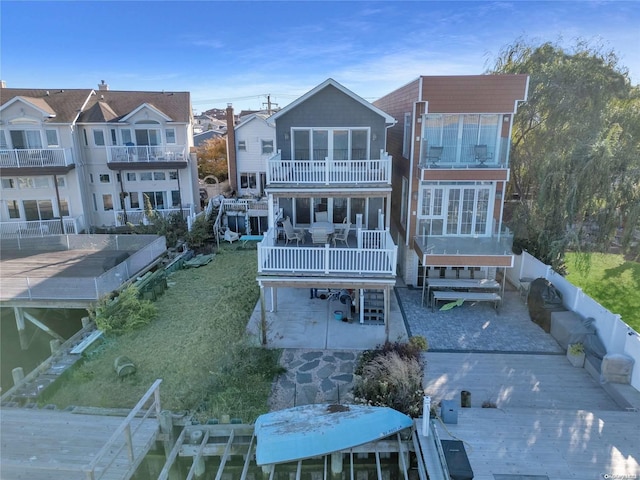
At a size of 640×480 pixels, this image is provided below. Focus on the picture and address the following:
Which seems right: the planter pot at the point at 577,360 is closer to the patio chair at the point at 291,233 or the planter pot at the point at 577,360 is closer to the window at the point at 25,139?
the patio chair at the point at 291,233

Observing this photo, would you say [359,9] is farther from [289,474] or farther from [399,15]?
[289,474]

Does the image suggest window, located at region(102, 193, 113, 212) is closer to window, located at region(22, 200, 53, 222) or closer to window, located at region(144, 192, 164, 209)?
window, located at region(144, 192, 164, 209)

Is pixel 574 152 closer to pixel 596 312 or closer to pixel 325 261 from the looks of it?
pixel 596 312

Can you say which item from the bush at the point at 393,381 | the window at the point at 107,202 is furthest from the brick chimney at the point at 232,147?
the bush at the point at 393,381

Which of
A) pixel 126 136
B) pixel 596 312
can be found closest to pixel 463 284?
pixel 596 312

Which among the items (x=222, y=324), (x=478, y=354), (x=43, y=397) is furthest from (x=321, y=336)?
(x=43, y=397)

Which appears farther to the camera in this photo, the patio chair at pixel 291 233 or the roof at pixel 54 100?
the roof at pixel 54 100

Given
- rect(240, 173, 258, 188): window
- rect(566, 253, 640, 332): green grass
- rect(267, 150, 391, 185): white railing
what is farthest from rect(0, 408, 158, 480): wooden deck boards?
rect(240, 173, 258, 188): window
